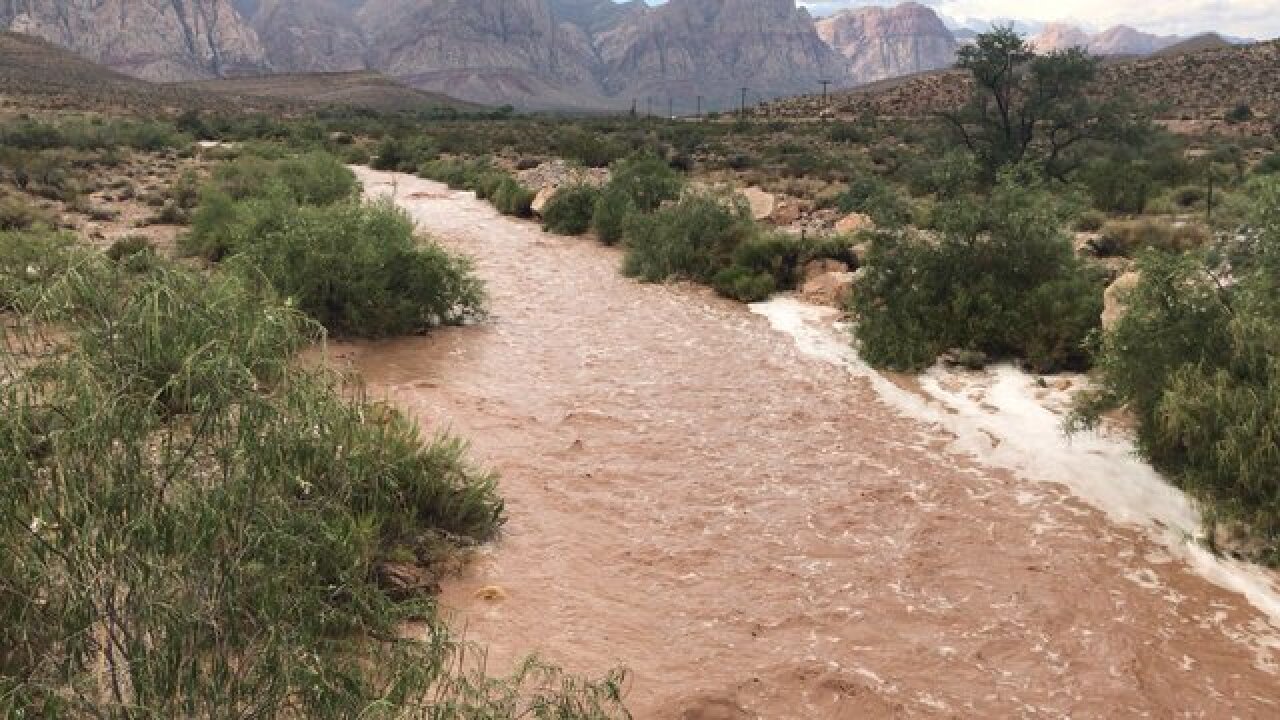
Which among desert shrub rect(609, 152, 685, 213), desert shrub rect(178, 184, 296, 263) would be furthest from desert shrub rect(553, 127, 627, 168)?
desert shrub rect(178, 184, 296, 263)

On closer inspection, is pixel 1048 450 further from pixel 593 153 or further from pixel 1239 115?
pixel 1239 115

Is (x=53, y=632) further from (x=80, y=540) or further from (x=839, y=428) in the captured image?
(x=839, y=428)

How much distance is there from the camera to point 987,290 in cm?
1338

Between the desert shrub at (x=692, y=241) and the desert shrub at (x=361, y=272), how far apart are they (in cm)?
512

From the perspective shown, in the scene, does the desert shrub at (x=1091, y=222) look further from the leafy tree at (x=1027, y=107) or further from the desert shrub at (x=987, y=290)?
the leafy tree at (x=1027, y=107)

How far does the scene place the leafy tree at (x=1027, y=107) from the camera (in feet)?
91.0

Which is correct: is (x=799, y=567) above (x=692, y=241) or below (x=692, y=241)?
below

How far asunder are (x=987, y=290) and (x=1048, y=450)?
3983mm

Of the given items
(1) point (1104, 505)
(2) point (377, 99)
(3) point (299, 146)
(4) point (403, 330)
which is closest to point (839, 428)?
(1) point (1104, 505)

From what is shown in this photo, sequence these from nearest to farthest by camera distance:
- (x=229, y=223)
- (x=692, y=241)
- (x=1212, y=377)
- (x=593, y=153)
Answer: (x=1212, y=377) → (x=229, y=223) → (x=692, y=241) → (x=593, y=153)

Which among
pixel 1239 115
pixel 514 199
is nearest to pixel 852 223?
pixel 514 199

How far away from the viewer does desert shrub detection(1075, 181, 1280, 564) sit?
25.3ft

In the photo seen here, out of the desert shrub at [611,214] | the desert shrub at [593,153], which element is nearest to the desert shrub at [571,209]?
the desert shrub at [611,214]

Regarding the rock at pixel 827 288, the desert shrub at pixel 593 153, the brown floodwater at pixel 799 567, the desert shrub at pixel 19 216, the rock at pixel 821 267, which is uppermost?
the desert shrub at pixel 593 153
